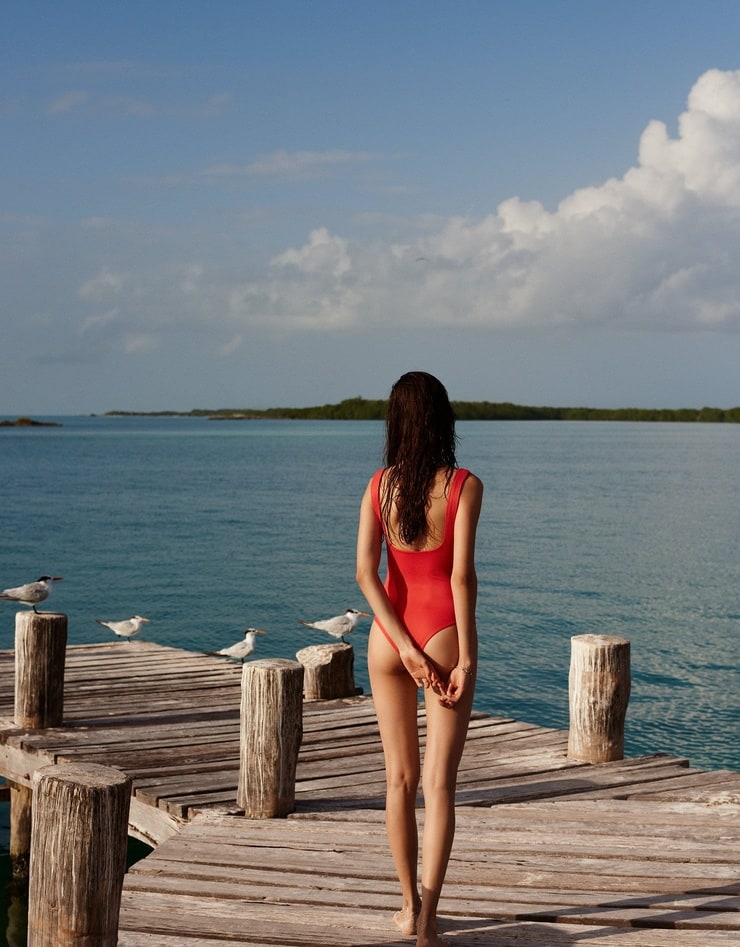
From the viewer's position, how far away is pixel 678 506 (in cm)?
5984

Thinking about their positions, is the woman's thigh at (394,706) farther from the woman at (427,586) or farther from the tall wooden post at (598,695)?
the tall wooden post at (598,695)

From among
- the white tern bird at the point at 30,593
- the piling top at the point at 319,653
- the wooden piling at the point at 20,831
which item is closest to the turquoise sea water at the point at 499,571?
the white tern bird at the point at 30,593

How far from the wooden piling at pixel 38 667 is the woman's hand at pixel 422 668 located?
5.34 metres

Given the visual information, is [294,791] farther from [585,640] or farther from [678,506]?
[678,506]

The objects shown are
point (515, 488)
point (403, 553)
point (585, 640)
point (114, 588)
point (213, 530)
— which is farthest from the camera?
point (515, 488)

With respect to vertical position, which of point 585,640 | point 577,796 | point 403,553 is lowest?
point 577,796

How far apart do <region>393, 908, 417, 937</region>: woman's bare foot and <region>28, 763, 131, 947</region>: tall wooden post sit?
4.94 ft

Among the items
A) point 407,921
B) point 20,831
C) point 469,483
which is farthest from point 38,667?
point 469,483

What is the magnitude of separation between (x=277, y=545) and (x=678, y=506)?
26.3 metres

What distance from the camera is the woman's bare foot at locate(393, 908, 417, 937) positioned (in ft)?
16.2

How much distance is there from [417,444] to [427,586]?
1.99 feet

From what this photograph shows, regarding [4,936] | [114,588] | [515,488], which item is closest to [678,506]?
[515,488]

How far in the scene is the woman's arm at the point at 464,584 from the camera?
4320mm

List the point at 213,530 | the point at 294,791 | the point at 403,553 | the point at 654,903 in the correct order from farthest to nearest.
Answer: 1. the point at 213,530
2. the point at 294,791
3. the point at 654,903
4. the point at 403,553
